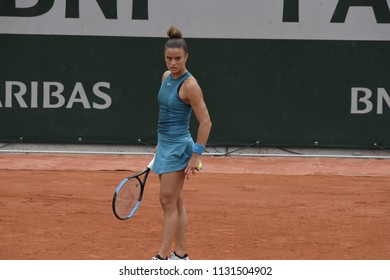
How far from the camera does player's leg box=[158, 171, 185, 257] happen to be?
19.5ft

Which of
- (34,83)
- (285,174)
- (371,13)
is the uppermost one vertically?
(371,13)

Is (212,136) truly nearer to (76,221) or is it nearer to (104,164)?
(104,164)

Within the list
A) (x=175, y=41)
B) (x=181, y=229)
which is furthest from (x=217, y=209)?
(x=175, y=41)

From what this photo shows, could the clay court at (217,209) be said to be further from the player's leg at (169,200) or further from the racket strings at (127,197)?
the player's leg at (169,200)

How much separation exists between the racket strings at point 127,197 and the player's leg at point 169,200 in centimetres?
30

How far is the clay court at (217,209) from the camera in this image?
→ 7020 mm

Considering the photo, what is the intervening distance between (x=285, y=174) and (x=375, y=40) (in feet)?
7.95

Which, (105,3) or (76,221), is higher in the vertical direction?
(105,3)

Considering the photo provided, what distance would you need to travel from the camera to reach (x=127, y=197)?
20.4 feet

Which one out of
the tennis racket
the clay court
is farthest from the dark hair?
the clay court

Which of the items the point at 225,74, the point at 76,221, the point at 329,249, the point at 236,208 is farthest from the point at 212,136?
the point at 329,249

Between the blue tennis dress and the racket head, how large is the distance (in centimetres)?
28

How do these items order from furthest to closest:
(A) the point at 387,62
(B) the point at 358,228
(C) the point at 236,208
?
(A) the point at 387,62
(C) the point at 236,208
(B) the point at 358,228

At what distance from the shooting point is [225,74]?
12406 mm
